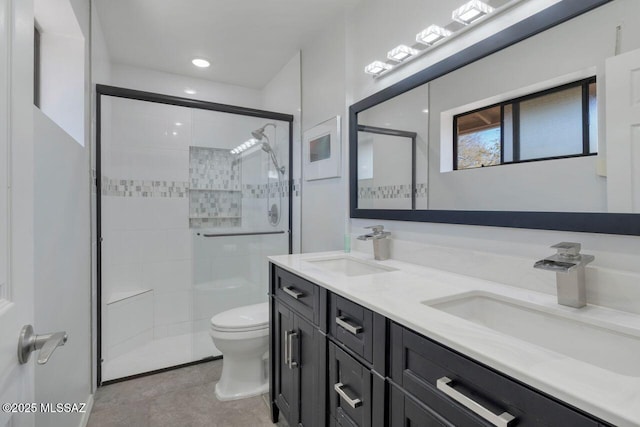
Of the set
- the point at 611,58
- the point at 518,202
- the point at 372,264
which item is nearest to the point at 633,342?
the point at 518,202

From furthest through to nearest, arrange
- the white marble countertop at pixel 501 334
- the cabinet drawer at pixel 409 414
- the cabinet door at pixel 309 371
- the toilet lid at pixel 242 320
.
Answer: the toilet lid at pixel 242 320, the cabinet door at pixel 309 371, the cabinet drawer at pixel 409 414, the white marble countertop at pixel 501 334

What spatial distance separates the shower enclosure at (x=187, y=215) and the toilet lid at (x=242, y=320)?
61 centimetres

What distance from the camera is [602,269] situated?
0.90 m

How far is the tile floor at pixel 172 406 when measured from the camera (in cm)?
167

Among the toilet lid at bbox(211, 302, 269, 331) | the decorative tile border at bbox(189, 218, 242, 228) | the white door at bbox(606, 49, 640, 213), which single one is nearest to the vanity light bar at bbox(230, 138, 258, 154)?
the decorative tile border at bbox(189, 218, 242, 228)

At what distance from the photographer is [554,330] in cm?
88

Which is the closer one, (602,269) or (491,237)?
(602,269)

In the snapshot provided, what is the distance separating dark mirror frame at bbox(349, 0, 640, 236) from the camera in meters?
0.90

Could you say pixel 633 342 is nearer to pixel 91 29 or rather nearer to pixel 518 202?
pixel 518 202

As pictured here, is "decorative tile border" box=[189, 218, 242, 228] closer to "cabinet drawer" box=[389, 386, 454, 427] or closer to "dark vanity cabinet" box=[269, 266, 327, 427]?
"dark vanity cabinet" box=[269, 266, 327, 427]

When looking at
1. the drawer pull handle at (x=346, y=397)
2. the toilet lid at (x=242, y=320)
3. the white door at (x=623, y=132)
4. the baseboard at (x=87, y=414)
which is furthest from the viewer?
the toilet lid at (x=242, y=320)

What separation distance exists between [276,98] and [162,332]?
2.40 m

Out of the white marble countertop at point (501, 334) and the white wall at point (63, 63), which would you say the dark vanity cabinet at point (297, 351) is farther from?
the white wall at point (63, 63)

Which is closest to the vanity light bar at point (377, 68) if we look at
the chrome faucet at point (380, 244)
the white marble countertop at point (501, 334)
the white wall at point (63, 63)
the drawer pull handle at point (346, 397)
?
the chrome faucet at point (380, 244)
